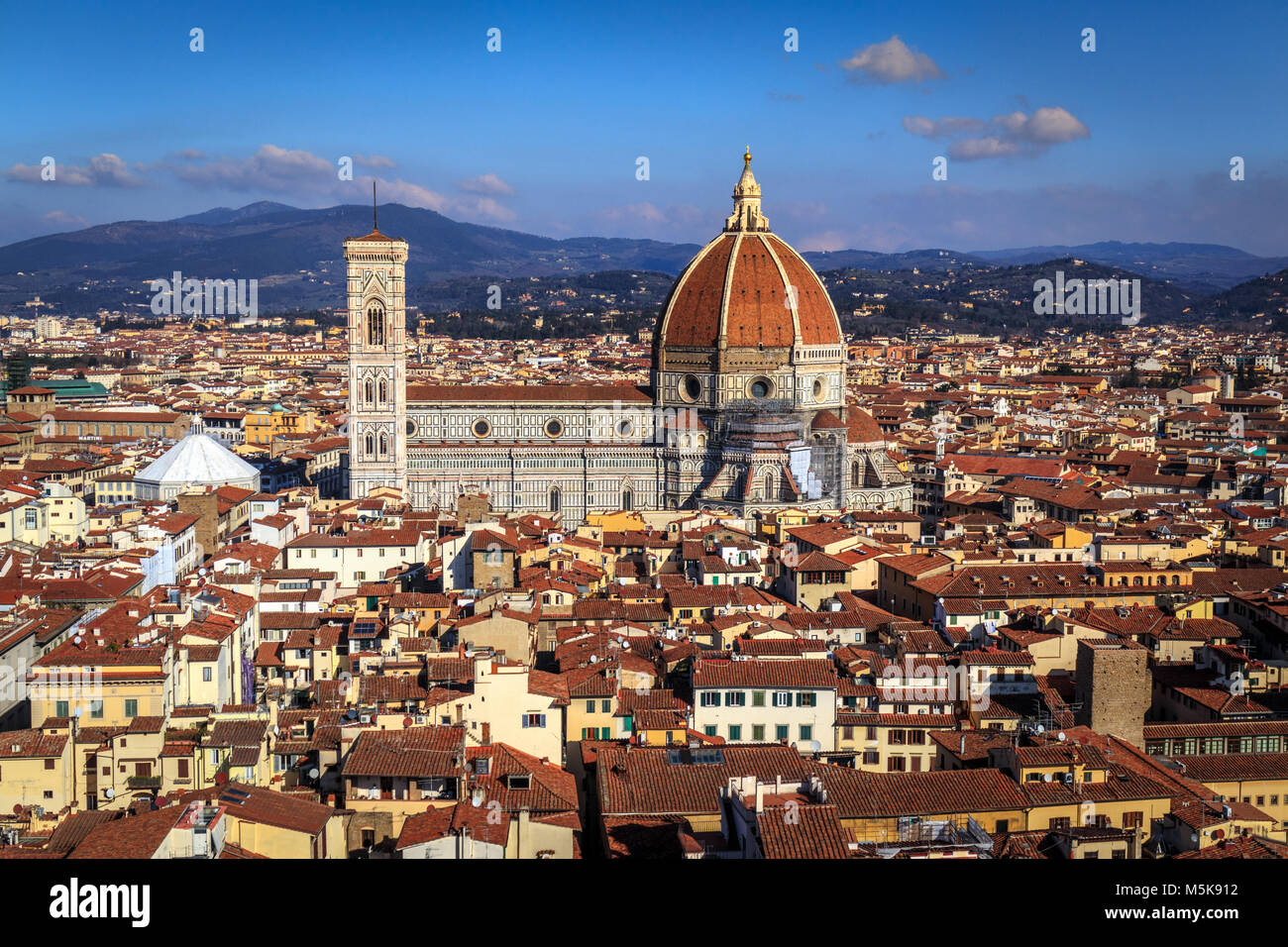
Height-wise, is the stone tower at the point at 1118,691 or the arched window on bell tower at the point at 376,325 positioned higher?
the arched window on bell tower at the point at 376,325

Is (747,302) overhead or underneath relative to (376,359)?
overhead

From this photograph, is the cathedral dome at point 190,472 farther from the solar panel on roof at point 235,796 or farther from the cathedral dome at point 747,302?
the solar panel on roof at point 235,796

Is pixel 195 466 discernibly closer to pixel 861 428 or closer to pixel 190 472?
pixel 190 472

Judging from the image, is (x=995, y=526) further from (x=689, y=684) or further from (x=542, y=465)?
(x=689, y=684)

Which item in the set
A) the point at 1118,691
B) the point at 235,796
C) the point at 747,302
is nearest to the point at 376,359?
the point at 747,302

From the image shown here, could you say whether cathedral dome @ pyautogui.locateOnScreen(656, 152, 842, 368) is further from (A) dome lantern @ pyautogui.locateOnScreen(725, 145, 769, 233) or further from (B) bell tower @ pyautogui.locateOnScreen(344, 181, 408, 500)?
(B) bell tower @ pyautogui.locateOnScreen(344, 181, 408, 500)

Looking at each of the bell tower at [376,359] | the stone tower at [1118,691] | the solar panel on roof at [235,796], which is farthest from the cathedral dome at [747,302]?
the solar panel on roof at [235,796]
